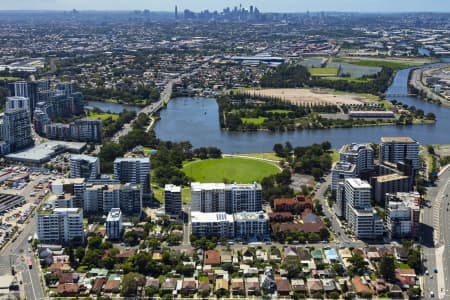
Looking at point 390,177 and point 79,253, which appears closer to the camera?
point 79,253

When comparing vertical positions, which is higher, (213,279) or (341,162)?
(341,162)

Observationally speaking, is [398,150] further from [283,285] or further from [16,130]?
[16,130]

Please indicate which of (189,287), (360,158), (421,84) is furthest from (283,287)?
(421,84)

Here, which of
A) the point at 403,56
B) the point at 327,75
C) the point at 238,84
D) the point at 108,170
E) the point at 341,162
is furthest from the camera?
the point at 403,56

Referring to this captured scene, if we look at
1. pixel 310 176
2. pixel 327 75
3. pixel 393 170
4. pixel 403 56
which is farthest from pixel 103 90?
pixel 403 56

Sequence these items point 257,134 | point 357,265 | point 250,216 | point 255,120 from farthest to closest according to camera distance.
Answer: point 255,120, point 257,134, point 250,216, point 357,265

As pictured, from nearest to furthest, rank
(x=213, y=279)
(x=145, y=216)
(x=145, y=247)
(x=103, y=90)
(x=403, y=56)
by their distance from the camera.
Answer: (x=213, y=279) < (x=145, y=247) < (x=145, y=216) < (x=103, y=90) < (x=403, y=56)

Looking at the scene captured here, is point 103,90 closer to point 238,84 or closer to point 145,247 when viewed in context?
point 238,84

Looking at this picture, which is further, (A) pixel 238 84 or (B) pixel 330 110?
(A) pixel 238 84
